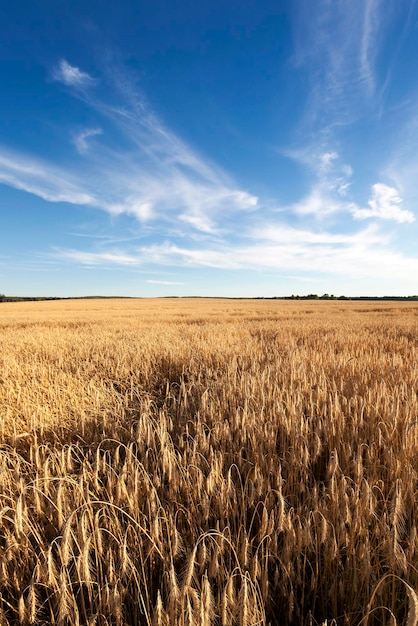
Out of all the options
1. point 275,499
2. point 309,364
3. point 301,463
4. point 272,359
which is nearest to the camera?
point 275,499

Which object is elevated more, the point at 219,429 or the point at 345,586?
the point at 219,429

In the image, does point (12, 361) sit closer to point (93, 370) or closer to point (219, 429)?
point (93, 370)

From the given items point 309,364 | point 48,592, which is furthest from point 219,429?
point 309,364

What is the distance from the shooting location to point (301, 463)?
2076mm

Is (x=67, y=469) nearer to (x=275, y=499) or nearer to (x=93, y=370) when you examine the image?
(x=275, y=499)

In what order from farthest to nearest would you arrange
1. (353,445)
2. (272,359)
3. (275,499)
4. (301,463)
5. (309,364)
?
(272,359)
(309,364)
(353,445)
(301,463)
(275,499)

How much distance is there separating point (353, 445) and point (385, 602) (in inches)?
50.2

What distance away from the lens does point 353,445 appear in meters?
2.43

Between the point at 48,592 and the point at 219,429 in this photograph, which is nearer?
the point at 48,592

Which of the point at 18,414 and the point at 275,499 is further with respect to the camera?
the point at 18,414

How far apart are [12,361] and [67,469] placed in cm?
386

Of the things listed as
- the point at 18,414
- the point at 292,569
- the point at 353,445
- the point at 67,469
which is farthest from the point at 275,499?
the point at 18,414

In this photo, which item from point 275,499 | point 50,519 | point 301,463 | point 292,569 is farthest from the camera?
point 301,463

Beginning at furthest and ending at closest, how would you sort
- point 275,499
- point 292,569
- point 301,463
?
point 301,463 → point 275,499 → point 292,569
